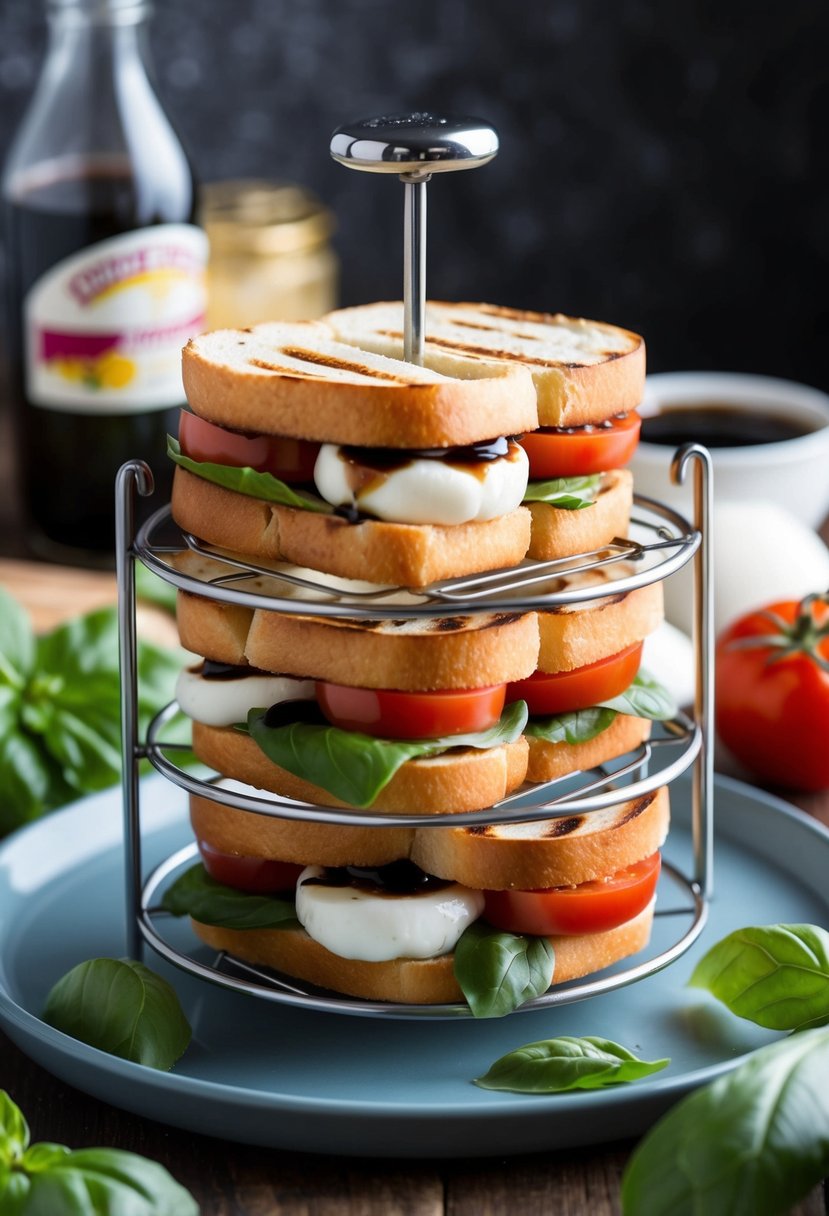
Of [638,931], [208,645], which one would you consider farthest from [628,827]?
[208,645]

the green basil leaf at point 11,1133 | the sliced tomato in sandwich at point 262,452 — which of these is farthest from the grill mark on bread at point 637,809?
the green basil leaf at point 11,1133

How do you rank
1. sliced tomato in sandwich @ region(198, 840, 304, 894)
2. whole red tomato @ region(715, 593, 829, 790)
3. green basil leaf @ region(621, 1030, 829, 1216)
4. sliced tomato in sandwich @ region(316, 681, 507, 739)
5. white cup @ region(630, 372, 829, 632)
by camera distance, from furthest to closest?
white cup @ region(630, 372, 829, 632) < whole red tomato @ region(715, 593, 829, 790) < sliced tomato in sandwich @ region(198, 840, 304, 894) < sliced tomato in sandwich @ region(316, 681, 507, 739) < green basil leaf @ region(621, 1030, 829, 1216)

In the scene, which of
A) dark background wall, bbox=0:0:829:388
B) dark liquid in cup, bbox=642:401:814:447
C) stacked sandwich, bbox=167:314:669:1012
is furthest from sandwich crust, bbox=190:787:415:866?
dark background wall, bbox=0:0:829:388

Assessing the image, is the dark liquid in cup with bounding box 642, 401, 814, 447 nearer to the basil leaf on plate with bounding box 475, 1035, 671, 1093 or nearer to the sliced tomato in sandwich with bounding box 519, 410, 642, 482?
A: the sliced tomato in sandwich with bounding box 519, 410, 642, 482

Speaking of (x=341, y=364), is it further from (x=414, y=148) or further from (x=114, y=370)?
(x=114, y=370)

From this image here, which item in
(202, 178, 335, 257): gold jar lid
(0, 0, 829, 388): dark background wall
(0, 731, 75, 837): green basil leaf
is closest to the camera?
(0, 731, 75, 837): green basil leaf

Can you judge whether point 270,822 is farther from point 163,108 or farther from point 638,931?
point 163,108

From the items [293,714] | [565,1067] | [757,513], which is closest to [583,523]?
[293,714]
